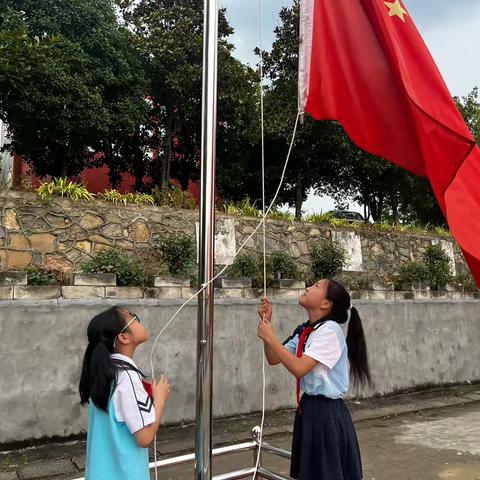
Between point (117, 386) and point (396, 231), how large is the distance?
8.87 m

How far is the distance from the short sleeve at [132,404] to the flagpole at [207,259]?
0.22m

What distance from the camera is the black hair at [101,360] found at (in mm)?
2020

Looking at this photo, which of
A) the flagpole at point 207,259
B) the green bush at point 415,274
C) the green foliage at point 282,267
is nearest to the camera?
the flagpole at point 207,259

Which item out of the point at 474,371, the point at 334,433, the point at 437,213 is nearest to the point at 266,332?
the point at 334,433

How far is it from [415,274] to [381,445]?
4497 millimetres

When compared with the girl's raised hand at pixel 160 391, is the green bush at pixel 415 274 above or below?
above

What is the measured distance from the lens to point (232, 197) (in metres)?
14.0

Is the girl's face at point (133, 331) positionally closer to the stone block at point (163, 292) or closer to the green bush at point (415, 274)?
the stone block at point (163, 292)

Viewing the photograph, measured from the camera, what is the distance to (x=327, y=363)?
7.95ft

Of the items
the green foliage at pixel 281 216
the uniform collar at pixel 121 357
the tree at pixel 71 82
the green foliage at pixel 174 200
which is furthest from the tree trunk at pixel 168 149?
the uniform collar at pixel 121 357

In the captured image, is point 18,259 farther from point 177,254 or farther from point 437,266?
point 437,266

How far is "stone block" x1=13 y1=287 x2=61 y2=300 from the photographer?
5.17 meters

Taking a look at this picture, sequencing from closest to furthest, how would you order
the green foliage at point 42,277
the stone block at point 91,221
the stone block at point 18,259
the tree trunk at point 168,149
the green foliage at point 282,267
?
the green foliage at point 42,277, the stone block at point 18,259, the stone block at point 91,221, the green foliage at point 282,267, the tree trunk at point 168,149

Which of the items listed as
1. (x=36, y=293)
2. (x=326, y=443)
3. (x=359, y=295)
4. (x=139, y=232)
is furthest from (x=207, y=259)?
(x=359, y=295)
